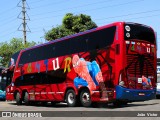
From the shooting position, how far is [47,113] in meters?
13.2

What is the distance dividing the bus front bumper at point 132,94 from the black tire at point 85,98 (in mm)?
1822

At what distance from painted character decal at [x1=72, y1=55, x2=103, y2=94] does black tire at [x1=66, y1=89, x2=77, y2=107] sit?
1.98ft

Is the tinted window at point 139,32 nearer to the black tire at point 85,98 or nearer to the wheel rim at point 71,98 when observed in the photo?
the black tire at point 85,98

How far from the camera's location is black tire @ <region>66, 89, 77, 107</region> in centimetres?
1938

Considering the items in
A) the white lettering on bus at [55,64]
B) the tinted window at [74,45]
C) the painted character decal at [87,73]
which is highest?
the tinted window at [74,45]

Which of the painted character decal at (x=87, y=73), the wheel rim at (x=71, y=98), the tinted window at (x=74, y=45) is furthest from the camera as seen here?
the wheel rim at (x=71, y=98)

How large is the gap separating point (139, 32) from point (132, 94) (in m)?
2.91

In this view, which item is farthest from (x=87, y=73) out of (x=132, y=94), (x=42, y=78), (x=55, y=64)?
(x=42, y=78)

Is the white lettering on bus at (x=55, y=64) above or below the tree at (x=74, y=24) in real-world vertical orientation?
below

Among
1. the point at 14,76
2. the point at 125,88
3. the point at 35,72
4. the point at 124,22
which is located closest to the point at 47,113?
the point at 125,88

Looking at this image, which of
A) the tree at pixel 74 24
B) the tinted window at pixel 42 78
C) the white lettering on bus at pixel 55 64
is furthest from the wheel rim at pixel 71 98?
the tree at pixel 74 24

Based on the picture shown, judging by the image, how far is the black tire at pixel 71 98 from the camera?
763 inches

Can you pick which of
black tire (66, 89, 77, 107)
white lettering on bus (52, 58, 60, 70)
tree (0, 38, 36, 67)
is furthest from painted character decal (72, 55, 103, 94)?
tree (0, 38, 36, 67)

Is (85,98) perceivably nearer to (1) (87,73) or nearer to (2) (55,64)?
(1) (87,73)
